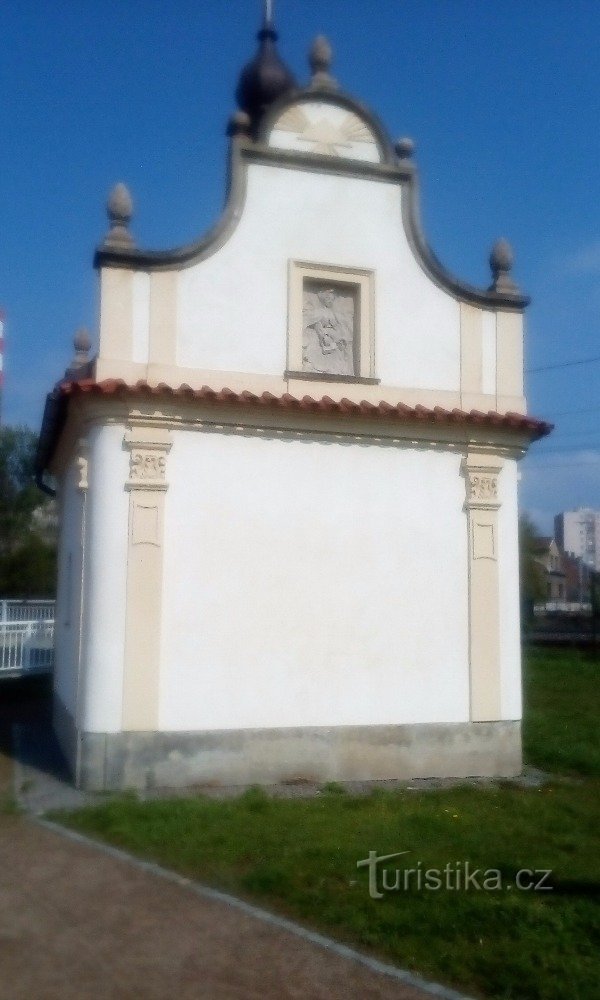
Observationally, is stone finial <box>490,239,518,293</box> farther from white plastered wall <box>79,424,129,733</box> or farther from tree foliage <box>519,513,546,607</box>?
tree foliage <box>519,513,546,607</box>

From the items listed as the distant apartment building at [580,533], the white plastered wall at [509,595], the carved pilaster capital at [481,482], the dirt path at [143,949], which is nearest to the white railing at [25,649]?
the white plastered wall at [509,595]

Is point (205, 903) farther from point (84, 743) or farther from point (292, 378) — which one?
point (292, 378)

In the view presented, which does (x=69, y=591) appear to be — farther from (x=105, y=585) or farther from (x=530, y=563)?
(x=530, y=563)

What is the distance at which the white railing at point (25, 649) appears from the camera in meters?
14.9

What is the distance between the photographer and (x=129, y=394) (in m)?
9.34

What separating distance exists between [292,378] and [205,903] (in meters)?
5.71

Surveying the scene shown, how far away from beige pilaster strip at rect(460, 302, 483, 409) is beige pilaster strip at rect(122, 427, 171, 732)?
11.4 ft

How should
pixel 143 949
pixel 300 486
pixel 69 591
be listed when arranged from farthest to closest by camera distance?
pixel 69 591, pixel 300 486, pixel 143 949

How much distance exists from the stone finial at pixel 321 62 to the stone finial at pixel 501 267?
267 centimetres

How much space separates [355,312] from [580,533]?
106 m

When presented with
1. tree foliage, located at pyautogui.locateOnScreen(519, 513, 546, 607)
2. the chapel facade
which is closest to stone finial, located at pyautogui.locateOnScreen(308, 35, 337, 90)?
the chapel facade

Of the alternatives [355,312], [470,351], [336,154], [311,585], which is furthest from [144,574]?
[336,154]

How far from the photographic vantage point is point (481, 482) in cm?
1048

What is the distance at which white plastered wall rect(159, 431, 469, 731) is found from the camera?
9539mm
